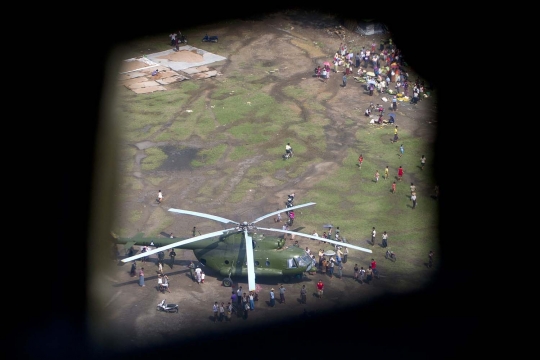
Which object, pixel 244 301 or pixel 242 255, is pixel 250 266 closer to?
pixel 244 301

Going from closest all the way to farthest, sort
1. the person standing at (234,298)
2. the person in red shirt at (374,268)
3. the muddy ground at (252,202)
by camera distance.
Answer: the muddy ground at (252,202) < the person standing at (234,298) < the person in red shirt at (374,268)

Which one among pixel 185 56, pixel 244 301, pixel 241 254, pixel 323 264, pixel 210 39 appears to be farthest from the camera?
pixel 210 39

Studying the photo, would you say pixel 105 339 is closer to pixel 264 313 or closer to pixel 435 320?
pixel 264 313

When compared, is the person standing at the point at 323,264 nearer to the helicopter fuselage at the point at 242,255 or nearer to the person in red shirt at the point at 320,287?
the helicopter fuselage at the point at 242,255

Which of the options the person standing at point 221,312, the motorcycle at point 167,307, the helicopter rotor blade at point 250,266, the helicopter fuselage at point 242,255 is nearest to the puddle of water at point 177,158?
the helicopter fuselage at point 242,255

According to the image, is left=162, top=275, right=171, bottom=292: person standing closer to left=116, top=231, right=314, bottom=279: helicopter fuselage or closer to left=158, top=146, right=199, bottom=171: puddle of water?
left=116, top=231, right=314, bottom=279: helicopter fuselage

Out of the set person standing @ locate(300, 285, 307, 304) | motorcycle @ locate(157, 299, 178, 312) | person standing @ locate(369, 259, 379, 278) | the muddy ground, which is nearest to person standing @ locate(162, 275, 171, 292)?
the muddy ground

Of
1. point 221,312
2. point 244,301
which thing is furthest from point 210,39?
point 221,312

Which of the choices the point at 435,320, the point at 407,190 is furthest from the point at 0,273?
the point at 407,190

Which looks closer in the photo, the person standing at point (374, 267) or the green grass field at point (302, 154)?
the person standing at point (374, 267)
